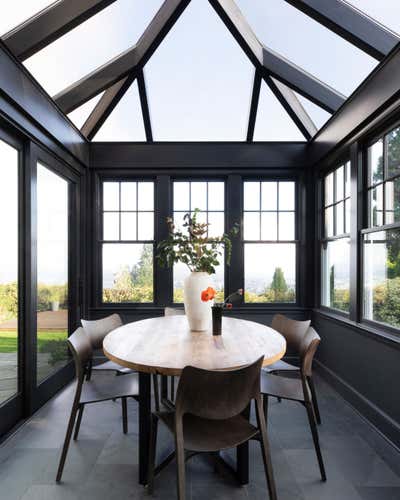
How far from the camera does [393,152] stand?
254 centimetres

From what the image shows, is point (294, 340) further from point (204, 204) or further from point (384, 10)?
point (384, 10)

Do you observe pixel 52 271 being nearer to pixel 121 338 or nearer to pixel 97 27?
pixel 121 338

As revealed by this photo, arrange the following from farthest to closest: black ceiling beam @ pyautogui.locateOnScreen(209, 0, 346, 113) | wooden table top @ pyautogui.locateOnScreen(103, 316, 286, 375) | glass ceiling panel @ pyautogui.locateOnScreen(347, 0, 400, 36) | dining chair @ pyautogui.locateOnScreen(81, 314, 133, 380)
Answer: black ceiling beam @ pyautogui.locateOnScreen(209, 0, 346, 113), dining chair @ pyautogui.locateOnScreen(81, 314, 133, 380), glass ceiling panel @ pyautogui.locateOnScreen(347, 0, 400, 36), wooden table top @ pyautogui.locateOnScreen(103, 316, 286, 375)

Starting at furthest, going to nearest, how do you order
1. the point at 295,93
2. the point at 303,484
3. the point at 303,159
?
the point at 303,159 < the point at 295,93 < the point at 303,484

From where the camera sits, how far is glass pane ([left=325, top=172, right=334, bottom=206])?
368cm

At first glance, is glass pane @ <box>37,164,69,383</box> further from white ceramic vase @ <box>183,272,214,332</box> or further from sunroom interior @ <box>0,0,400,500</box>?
white ceramic vase @ <box>183,272,214,332</box>

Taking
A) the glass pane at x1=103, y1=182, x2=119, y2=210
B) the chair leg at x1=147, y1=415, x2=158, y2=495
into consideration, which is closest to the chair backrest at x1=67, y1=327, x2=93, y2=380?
the chair leg at x1=147, y1=415, x2=158, y2=495

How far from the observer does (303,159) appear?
3977 millimetres

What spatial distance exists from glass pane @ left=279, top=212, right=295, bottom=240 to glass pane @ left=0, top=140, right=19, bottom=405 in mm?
3023

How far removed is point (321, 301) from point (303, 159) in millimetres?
1828

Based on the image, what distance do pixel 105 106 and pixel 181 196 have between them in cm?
140

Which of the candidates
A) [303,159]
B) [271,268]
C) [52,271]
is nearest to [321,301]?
[271,268]

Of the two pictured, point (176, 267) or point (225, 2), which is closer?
point (225, 2)

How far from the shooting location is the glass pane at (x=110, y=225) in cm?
409
